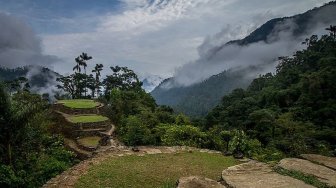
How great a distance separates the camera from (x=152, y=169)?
9844mm

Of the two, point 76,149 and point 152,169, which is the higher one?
point 152,169

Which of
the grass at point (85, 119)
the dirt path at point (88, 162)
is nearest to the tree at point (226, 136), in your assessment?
the dirt path at point (88, 162)

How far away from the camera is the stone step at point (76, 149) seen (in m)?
22.6

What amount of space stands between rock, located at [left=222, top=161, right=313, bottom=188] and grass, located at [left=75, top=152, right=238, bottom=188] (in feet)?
2.22

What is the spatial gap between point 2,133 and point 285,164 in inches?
408

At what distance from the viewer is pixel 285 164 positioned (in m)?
9.18

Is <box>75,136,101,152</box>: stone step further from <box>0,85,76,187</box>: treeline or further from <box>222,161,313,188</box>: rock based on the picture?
<box>222,161,313,188</box>: rock

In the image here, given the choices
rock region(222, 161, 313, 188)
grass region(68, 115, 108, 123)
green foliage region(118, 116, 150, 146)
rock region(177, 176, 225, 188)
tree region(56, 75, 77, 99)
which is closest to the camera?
rock region(177, 176, 225, 188)

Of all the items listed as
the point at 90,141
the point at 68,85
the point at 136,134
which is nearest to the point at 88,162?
the point at 136,134

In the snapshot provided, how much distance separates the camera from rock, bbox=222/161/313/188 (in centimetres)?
761

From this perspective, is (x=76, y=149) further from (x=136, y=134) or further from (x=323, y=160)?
(x=323, y=160)

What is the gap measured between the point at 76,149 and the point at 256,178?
18.4 m

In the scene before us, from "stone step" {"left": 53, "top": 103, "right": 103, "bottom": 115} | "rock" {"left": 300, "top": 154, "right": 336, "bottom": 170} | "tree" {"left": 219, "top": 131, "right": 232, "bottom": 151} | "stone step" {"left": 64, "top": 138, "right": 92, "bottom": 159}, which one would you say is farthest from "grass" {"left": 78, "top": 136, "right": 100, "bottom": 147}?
"rock" {"left": 300, "top": 154, "right": 336, "bottom": 170}

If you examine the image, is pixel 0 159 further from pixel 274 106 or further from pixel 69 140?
pixel 274 106
